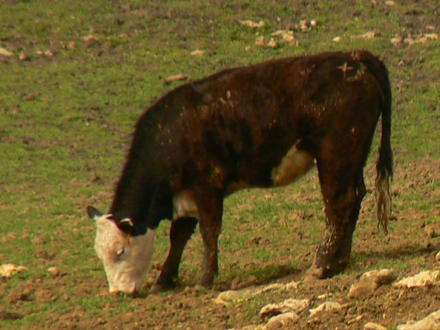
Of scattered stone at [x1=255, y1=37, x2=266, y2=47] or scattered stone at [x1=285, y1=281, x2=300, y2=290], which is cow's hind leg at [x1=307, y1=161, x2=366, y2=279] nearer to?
scattered stone at [x1=285, y1=281, x2=300, y2=290]

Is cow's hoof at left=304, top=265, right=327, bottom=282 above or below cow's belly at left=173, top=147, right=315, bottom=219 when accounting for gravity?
below

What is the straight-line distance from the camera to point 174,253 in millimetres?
9523

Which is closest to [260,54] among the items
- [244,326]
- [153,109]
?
[153,109]

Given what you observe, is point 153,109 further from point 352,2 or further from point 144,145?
point 352,2

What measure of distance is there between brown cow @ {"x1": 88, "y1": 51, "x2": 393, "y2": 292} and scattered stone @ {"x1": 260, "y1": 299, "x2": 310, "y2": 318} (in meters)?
1.79

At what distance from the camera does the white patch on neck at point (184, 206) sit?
9.30 m

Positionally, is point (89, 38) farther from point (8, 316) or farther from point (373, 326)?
point (373, 326)

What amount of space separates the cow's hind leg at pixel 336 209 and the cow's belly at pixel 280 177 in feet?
0.72

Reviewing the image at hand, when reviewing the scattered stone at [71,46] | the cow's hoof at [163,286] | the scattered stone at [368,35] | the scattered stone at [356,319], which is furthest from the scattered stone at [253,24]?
the scattered stone at [356,319]

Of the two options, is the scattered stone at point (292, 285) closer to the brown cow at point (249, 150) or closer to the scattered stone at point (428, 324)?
the brown cow at point (249, 150)

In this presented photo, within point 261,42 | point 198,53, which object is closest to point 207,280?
point 198,53

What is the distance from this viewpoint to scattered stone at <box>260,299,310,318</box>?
6.90m

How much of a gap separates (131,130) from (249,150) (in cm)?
722

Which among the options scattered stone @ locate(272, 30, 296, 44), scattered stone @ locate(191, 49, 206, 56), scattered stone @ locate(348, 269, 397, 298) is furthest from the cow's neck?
scattered stone @ locate(272, 30, 296, 44)
